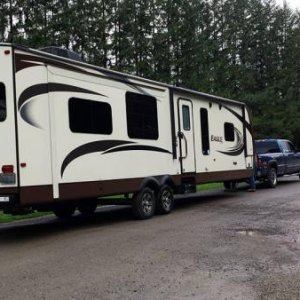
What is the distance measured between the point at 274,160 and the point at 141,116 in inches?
412

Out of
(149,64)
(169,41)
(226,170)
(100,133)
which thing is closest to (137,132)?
(100,133)

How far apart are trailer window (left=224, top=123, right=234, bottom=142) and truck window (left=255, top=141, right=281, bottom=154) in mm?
5869

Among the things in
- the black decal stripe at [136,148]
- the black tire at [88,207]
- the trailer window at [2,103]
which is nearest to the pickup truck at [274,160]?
the black decal stripe at [136,148]

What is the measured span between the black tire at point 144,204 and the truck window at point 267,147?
10.8m

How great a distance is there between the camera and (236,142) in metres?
17.3

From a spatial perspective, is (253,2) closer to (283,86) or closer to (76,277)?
(283,86)

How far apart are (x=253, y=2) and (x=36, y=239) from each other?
43755mm

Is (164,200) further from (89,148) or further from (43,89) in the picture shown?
(43,89)

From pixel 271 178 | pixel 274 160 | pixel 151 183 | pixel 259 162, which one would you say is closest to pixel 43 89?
pixel 151 183

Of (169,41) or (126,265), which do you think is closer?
(126,265)

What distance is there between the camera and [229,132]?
16.8m

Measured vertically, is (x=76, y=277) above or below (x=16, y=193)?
below

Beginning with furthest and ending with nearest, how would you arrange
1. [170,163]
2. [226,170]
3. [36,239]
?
[226,170] < [170,163] < [36,239]

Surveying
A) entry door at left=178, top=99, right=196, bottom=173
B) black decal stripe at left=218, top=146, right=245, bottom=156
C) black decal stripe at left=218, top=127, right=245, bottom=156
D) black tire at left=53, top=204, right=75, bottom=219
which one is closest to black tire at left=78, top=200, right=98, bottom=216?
black tire at left=53, top=204, right=75, bottom=219
